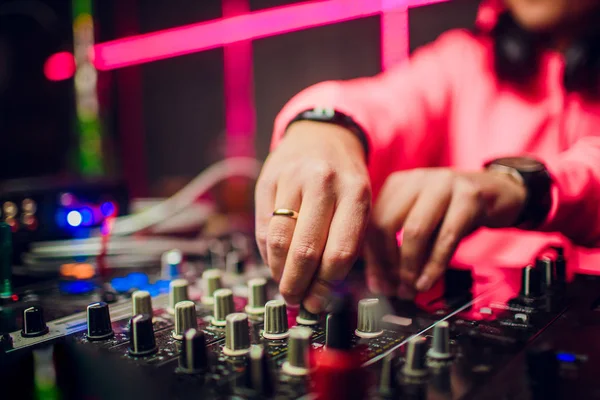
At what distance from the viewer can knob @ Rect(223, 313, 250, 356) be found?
0.48m

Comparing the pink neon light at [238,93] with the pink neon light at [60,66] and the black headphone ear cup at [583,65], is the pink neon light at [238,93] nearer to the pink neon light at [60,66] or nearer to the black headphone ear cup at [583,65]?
the pink neon light at [60,66]

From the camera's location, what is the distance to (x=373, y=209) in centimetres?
74

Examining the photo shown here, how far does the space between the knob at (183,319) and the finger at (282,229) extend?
5.0 inches

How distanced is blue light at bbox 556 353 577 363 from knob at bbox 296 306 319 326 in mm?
253

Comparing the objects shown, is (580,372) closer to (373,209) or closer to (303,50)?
(373,209)

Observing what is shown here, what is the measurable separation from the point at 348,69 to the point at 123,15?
1.28 m

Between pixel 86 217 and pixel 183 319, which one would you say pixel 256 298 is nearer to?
pixel 183 319

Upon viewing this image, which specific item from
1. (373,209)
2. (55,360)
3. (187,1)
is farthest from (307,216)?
(187,1)

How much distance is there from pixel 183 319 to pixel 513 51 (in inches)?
40.0

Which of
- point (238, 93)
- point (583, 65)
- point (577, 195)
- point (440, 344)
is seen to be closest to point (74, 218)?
point (440, 344)

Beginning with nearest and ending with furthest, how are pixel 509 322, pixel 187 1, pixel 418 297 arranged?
pixel 509 322, pixel 418 297, pixel 187 1

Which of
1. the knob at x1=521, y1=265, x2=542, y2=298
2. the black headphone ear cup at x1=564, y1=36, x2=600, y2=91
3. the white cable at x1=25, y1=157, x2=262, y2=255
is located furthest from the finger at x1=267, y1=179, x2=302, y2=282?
the black headphone ear cup at x1=564, y1=36, x2=600, y2=91

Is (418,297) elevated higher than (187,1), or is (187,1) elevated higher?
(187,1)

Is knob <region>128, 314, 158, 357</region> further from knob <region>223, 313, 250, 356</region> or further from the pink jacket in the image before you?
the pink jacket
